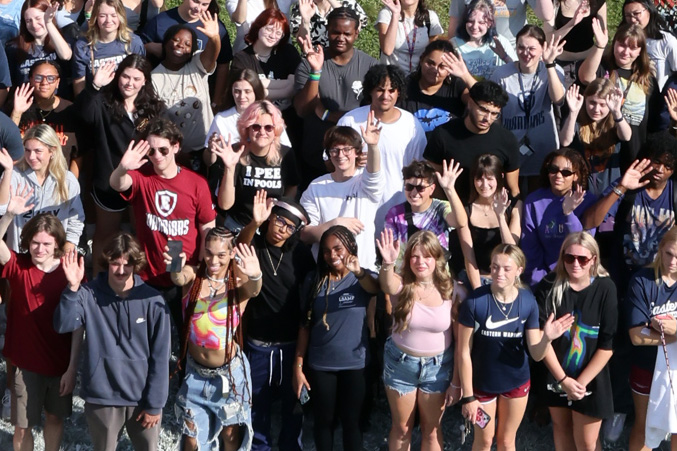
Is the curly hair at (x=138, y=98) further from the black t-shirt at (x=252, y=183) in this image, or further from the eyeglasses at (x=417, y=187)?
the eyeglasses at (x=417, y=187)

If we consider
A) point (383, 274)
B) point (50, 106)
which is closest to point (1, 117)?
point (50, 106)

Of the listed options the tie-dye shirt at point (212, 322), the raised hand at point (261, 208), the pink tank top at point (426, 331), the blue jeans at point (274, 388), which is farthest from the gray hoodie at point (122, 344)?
the pink tank top at point (426, 331)

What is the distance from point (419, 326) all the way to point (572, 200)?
1.46 m

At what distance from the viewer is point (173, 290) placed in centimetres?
779

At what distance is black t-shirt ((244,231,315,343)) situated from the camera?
24.7 ft

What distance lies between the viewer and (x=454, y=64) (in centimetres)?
841

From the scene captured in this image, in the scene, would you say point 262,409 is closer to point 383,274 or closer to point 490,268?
point 383,274

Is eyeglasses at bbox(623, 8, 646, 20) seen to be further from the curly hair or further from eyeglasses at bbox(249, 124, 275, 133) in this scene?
the curly hair

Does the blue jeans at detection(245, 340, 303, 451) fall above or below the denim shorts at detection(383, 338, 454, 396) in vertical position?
below

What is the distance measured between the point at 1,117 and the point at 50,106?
88 cm

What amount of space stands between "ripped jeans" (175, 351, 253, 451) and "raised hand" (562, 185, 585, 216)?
250 cm

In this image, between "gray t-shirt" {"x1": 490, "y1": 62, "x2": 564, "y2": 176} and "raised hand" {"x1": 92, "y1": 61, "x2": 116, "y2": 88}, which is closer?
"raised hand" {"x1": 92, "y1": 61, "x2": 116, "y2": 88}

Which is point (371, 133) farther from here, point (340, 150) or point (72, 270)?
point (72, 270)

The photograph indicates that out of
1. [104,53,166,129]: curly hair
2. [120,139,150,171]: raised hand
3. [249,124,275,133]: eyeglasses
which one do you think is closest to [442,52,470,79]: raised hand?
[249,124,275,133]: eyeglasses
